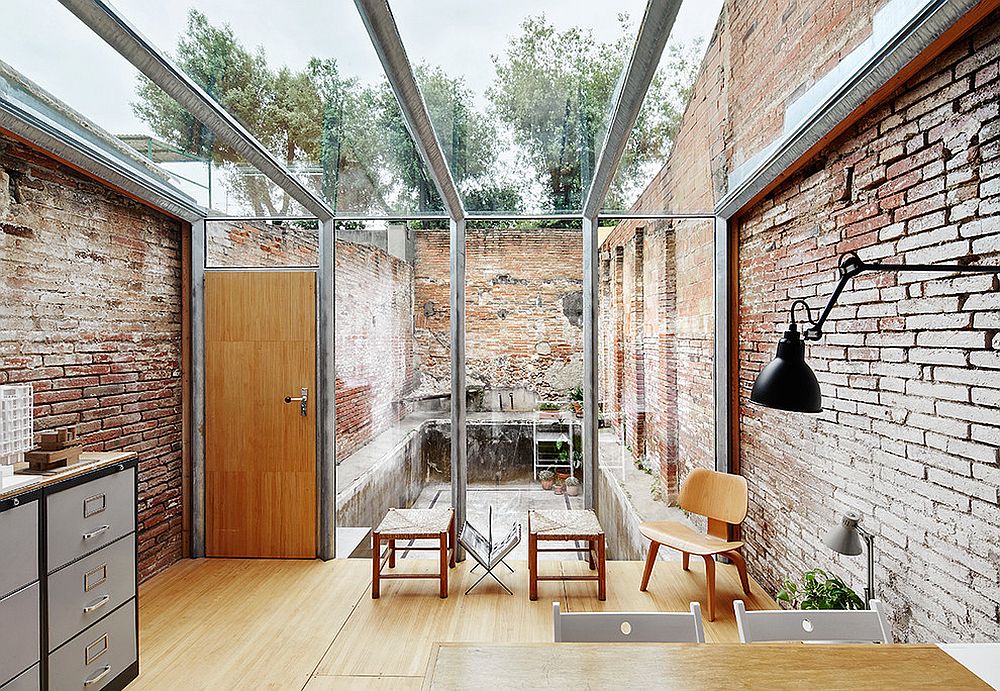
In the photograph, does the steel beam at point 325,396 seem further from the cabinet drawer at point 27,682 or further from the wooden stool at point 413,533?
the cabinet drawer at point 27,682

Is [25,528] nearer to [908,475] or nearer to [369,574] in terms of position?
[369,574]

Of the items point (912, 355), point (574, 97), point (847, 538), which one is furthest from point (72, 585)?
point (912, 355)

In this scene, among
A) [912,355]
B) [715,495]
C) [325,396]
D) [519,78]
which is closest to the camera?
[912,355]

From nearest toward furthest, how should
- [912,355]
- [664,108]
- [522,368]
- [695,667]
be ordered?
[695,667]
[912,355]
[664,108]
[522,368]

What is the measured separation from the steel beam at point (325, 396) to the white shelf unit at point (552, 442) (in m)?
1.46

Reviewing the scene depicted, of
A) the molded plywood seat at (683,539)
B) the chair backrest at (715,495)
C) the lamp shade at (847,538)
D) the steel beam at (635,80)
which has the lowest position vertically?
the molded plywood seat at (683,539)

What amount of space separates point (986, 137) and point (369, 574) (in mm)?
3951

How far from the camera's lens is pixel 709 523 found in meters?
4.09

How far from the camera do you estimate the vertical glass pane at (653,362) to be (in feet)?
14.6

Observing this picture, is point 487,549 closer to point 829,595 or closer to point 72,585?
point 829,595

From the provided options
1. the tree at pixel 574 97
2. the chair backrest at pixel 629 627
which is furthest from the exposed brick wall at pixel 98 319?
the chair backrest at pixel 629 627

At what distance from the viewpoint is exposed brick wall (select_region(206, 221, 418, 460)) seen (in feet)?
14.9

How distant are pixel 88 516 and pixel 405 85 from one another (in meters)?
2.22

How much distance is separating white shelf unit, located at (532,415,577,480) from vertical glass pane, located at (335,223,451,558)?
2.13 ft
